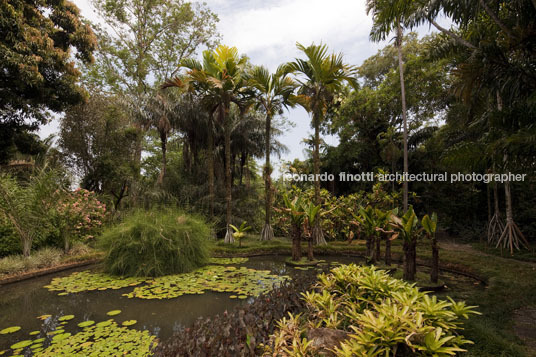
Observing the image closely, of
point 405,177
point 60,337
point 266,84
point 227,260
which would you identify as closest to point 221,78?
point 266,84

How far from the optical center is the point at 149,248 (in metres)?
5.66

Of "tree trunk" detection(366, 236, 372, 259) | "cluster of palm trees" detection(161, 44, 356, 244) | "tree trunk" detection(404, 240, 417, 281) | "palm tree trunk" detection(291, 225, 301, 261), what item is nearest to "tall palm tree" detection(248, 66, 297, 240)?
"cluster of palm trees" detection(161, 44, 356, 244)

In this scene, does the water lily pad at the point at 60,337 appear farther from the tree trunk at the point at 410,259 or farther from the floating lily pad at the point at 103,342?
the tree trunk at the point at 410,259

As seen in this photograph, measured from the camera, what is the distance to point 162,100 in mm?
10883

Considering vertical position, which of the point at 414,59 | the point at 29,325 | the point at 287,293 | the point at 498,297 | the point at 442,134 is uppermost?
the point at 414,59

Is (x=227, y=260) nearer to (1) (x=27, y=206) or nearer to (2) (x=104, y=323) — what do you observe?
(2) (x=104, y=323)

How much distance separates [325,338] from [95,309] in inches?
143

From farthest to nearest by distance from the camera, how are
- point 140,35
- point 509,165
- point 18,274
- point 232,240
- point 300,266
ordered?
point 140,35 < point 232,240 < point 300,266 < point 18,274 < point 509,165

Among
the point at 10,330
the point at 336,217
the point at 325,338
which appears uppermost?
the point at 336,217

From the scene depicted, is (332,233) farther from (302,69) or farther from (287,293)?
(287,293)

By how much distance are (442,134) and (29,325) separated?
11.5 meters

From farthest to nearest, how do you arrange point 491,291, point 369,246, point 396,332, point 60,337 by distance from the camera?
point 369,246 → point 491,291 → point 60,337 → point 396,332

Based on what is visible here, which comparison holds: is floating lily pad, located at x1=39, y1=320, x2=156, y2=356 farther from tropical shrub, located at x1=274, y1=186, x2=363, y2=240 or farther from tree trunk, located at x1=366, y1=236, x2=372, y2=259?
tropical shrub, located at x1=274, y1=186, x2=363, y2=240

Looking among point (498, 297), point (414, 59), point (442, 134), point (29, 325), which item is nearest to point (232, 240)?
point (29, 325)
